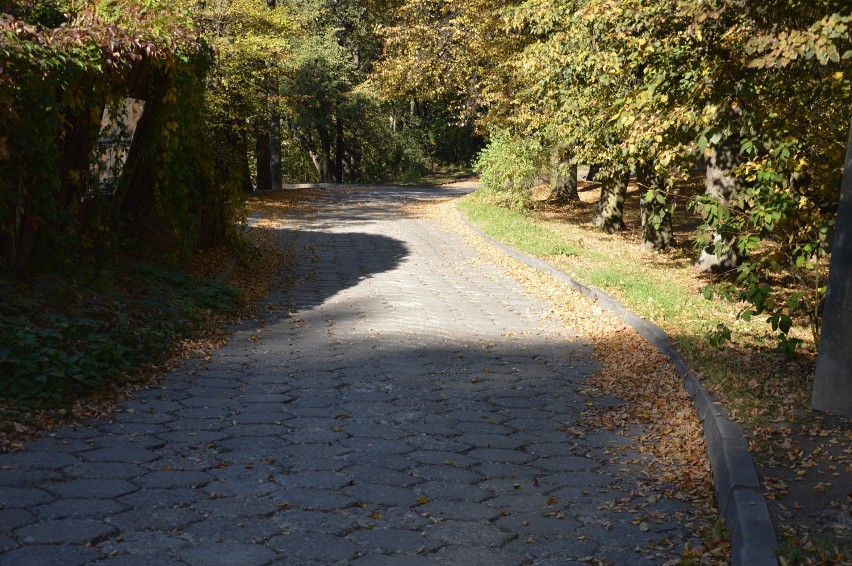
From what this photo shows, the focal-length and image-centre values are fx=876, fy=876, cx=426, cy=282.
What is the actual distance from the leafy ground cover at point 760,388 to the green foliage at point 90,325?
3.94 metres

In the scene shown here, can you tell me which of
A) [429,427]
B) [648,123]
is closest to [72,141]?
[429,427]

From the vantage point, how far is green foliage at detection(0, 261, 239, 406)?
5.84m

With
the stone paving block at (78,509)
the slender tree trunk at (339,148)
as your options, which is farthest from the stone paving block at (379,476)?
the slender tree trunk at (339,148)

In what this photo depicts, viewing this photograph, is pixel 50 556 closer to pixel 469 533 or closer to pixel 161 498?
pixel 161 498

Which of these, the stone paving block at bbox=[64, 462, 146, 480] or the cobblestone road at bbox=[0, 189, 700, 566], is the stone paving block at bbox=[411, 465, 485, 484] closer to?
the cobblestone road at bbox=[0, 189, 700, 566]

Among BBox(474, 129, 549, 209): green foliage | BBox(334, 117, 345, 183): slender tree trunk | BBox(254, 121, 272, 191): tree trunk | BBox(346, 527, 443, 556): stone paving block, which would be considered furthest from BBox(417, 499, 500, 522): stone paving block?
BBox(334, 117, 345, 183): slender tree trunk

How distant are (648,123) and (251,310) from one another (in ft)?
15.8

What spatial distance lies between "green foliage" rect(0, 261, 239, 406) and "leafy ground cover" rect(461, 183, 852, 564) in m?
3.94

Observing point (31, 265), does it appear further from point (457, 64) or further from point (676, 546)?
point (457, 64)

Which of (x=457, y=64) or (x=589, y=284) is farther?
(x=457, y=64)

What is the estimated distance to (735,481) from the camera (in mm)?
4500

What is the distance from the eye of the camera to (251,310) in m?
9.96

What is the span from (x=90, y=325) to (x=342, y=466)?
284cm

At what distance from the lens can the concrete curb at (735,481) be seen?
373 centimetres
